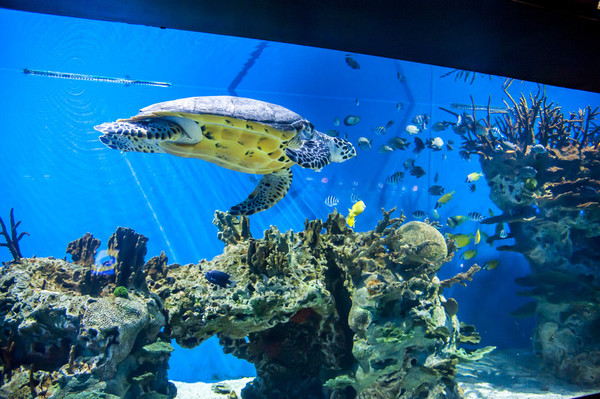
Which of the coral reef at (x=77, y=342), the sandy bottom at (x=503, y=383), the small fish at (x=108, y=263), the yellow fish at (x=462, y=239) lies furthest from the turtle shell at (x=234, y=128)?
the yellow fish at (x=462, y=239)

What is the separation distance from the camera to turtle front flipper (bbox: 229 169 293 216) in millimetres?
3921

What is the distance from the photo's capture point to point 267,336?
377 centimetres

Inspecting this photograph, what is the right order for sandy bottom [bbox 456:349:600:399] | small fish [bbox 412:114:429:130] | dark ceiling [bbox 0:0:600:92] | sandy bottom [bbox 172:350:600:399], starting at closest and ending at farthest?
1. dark ceiling [bbox 0:0:600:92]
2. sandy bottom [bbox 172:350:600:399]
3. sandy bottom [bbox 456:349:600:399]
4. small fish [bbox 412:114:429:130]

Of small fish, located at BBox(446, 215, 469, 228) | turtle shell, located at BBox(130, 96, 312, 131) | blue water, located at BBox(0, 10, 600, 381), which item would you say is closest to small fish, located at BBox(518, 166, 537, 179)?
small fish, located at BBox(446, 215, 469, 228)

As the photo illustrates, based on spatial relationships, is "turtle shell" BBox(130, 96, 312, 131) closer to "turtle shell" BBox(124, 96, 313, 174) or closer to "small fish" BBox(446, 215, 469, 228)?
"turtle shell" BBox(124, 96, 313, 174)

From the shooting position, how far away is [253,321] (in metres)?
2.96

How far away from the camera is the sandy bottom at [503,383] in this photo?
4.54 m

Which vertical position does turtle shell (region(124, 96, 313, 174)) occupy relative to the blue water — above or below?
below

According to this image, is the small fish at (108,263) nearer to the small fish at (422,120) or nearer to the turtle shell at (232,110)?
the turtle shell at (232,110)

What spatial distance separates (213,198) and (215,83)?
3451 millimetres

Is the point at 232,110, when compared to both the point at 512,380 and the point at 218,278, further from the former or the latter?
the point at 512,380

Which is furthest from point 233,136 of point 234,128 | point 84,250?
point 84,250

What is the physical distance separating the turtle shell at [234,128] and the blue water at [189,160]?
2025 millimetres

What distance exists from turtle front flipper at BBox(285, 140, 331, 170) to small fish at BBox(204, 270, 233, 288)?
1.52 meters
